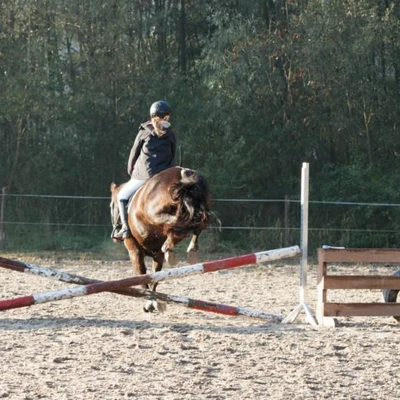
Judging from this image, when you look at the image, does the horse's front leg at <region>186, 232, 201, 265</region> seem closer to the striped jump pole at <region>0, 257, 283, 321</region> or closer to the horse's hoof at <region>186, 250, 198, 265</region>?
the horse's hoof at <region>186, 250, 198, 265</region>

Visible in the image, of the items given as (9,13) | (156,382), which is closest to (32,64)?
(9,13)

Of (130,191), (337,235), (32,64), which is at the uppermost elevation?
(32,64)

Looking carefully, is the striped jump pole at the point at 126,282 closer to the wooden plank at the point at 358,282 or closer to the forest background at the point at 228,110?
the wooden plank at the point at 358,282

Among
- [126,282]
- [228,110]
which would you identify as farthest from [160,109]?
Result: [228,110]

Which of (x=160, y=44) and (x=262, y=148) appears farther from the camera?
(x=160, y=44)

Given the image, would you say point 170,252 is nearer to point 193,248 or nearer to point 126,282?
point 193,248

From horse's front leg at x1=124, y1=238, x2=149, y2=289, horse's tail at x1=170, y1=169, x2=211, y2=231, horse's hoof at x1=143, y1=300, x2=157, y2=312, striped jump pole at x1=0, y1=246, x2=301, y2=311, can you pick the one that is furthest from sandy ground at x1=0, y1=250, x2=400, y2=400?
horse's tail at x1=170, y1=169, x2=211, y2=231

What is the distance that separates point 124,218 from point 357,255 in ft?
7.57

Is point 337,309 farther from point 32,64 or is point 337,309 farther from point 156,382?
point 32,64

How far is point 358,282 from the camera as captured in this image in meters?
8.08

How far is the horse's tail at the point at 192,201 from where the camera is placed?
7875 millimetres

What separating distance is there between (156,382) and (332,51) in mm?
16248

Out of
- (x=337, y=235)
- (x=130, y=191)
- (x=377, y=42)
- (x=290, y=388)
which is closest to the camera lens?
(x=290, y=388)

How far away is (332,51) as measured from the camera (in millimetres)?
20875
